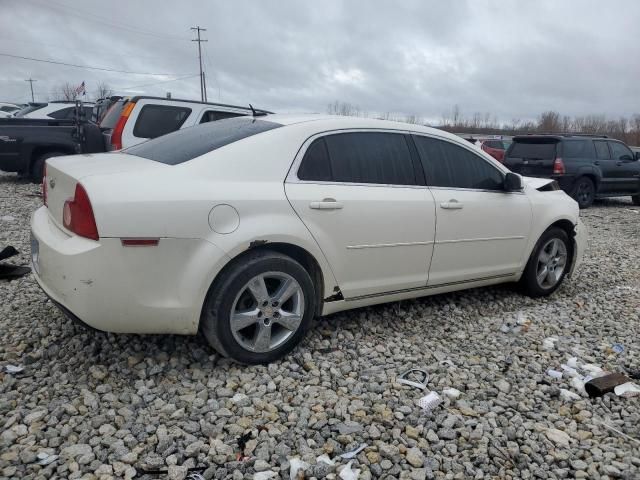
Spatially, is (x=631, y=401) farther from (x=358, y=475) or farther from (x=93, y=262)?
(x=93, y=262)

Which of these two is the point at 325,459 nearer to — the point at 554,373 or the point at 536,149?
the point at 554,373

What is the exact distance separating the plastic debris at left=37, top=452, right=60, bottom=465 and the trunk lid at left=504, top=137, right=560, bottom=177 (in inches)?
429

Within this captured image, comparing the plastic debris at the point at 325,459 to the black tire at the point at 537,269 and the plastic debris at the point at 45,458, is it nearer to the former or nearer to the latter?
the plastic debris at the point at 45,458

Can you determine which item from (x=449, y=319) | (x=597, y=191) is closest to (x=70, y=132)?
(x=449, y=319)

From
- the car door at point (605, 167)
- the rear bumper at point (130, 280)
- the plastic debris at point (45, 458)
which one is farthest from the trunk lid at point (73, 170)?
the car door at point (605, 167)

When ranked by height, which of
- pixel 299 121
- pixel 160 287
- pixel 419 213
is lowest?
pixel 160 287

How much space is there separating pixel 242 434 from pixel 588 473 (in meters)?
1.66

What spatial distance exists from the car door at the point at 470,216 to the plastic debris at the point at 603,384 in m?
1.23

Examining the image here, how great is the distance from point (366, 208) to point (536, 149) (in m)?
9.30

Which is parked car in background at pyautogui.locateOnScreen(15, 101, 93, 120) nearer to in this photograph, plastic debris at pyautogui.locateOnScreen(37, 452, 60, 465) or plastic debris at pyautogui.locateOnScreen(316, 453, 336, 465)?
plastic debris at pyautogui.locateOnScreen(37, 452, 60, 465)

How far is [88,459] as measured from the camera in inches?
90.6

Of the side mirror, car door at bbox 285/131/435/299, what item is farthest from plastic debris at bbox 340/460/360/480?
the side mirror

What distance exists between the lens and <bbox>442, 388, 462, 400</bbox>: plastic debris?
2993mm

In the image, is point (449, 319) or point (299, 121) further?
point (449, 319)
